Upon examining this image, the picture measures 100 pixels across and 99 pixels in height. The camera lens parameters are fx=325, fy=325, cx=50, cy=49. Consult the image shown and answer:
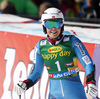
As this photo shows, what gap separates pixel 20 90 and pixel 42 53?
0.57 meters

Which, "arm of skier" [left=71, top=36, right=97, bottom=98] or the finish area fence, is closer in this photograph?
"arm of skier" [left=71, top=36, right=97, bottom=98]

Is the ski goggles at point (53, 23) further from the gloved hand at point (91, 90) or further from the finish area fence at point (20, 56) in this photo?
the finish area fence at point (20, 56)

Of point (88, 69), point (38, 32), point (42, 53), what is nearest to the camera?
point (88, 69)

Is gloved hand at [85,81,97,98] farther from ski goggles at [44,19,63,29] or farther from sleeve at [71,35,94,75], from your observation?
ski goggles at [44,19,63,29]

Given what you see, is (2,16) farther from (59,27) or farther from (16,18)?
(59,27)

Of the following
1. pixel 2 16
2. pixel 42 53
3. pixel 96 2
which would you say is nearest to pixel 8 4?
pixel 2 16

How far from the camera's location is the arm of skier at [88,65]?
3737 mm

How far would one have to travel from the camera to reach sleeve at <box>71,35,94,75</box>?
3966 millimetres

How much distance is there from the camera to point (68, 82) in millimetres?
4180

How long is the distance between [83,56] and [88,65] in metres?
Answer: 0.14

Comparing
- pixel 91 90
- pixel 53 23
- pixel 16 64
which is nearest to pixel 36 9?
pixel 16 64

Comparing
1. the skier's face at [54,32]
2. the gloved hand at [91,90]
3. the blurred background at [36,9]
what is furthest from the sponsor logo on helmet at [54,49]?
the blurred background at [36,9]

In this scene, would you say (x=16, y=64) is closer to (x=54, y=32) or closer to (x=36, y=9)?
(x=54, y=32)

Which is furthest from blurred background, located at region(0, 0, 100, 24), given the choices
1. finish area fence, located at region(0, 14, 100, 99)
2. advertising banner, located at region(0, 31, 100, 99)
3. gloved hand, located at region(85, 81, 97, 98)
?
gloved hand, located at region(85, 81, 97, 98)
